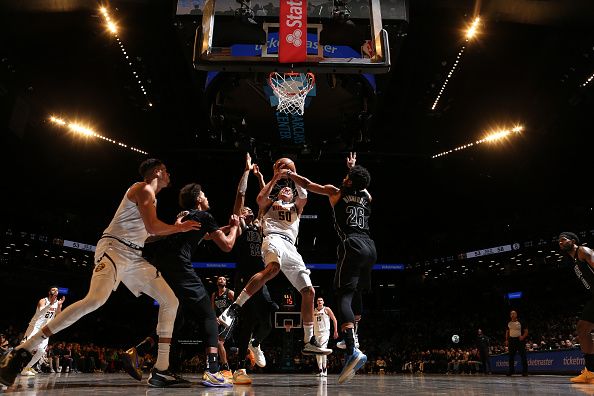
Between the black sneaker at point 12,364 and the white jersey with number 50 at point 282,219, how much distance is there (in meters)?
2.78

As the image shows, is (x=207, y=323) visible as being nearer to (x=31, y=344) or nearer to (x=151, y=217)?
(x=151, y=217)

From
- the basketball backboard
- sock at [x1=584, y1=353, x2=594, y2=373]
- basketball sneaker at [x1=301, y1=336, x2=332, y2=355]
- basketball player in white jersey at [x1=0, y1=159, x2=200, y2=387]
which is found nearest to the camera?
basketball player in white jersey at [x1=0, y1=159, x2=200, y2=387]

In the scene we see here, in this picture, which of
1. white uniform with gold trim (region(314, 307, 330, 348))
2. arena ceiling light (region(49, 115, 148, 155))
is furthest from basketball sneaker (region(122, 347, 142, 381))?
arena ceiling light (region(49, 115, 148, 155))

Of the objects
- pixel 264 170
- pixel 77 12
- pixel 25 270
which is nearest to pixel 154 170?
pixel 77 12

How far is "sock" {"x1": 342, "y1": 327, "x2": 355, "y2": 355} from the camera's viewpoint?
4793 mm

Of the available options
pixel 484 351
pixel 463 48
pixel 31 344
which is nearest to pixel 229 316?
pixel 31 344

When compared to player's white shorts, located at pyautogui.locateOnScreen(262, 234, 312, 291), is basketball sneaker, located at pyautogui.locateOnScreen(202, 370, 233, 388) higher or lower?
lower

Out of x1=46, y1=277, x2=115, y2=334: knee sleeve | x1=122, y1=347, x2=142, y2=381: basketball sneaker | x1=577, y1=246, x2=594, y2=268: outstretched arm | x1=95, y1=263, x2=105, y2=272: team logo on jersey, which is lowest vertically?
x1=122, y1=347, x2=142, y2=381: basketball sneaker

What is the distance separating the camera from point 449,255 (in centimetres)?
2747

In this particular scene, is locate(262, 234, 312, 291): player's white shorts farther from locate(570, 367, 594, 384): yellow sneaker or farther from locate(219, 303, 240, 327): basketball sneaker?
locate(570, 367, 594, 384): yellow sneaker

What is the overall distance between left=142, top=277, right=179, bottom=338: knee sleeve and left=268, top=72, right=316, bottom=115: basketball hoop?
4.86m

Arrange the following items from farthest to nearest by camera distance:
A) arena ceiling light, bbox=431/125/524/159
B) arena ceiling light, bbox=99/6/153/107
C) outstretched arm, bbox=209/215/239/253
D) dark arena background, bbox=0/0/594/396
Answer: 1. arena ceiling light, bbox=431/125/524/159
2. arena ceiling light, bbox=99/6/153/107
3. dark arena background, bbox=0/0/594/396
4. outstretched arm, bbox=209/215/239/253

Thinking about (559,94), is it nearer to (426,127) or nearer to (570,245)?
(426,127)

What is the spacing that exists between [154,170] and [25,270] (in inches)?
993
